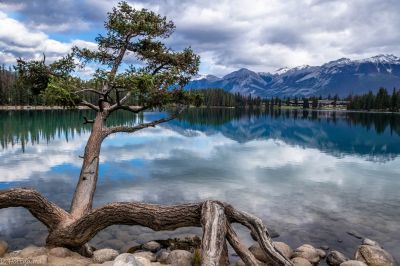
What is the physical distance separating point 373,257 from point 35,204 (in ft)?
48.6

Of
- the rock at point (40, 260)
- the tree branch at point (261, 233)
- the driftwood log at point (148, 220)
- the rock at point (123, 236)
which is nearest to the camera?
the tree branch at point (261, 233)

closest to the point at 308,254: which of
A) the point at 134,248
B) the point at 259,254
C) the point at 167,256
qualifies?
the point at 259,254

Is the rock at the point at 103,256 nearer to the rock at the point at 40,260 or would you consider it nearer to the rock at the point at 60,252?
the rock at the point at 60,252

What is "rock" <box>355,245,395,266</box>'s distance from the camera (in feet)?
50.9

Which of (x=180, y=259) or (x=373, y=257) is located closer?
(x=180, y=259)

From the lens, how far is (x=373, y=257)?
1569 centimetres

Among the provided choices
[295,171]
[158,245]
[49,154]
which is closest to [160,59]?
[158,245]

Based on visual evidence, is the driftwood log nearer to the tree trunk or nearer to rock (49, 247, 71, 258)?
the tree trunk

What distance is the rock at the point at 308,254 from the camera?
16333mm

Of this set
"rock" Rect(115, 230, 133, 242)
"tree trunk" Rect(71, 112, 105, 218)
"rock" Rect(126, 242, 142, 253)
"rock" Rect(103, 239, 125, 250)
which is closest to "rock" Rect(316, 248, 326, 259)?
"rock" Rect(126, 242, 142, 253)

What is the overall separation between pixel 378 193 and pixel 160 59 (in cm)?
2304

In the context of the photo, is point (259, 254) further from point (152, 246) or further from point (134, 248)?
point (134, 248)

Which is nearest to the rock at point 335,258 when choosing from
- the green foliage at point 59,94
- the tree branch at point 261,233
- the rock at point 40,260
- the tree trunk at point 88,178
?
the tree branch at point 261,233

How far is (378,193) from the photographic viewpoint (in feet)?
101
